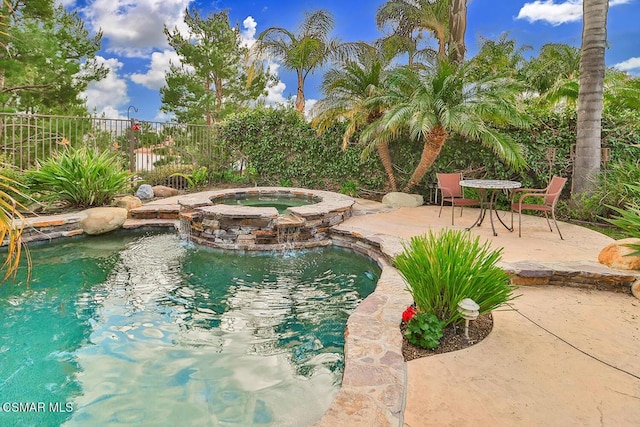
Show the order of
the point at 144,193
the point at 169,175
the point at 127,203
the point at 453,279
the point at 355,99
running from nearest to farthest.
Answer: the point at 453,279 < the point at 127,203 < the point at 144,193 < the point at 355,99 < the point at 169,175

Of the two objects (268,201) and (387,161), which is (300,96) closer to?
(387,161)

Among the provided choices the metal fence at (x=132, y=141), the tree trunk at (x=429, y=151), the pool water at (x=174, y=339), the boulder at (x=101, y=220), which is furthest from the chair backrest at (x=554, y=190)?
the metal fence at (x=132, y=141)

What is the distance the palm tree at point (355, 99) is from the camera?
8883mm

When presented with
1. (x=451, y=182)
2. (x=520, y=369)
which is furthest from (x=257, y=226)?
(x=520, y=369)

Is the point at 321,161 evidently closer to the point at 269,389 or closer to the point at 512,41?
the point at 269,389

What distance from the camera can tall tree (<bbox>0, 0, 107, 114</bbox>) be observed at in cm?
1059

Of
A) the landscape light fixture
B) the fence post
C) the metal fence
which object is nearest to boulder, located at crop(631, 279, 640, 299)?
the landscape light fixture

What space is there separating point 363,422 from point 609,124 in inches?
314

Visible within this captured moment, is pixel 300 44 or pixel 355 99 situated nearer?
pixel 355 99

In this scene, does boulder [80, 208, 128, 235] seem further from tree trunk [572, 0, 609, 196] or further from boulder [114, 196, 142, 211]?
tree trunk [572, 0, 609, 196]

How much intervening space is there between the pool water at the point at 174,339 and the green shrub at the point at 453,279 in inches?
31.1

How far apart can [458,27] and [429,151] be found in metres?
3.60

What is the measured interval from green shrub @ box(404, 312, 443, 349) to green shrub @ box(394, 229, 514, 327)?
0.13 metres

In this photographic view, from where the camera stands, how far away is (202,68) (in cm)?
2044
